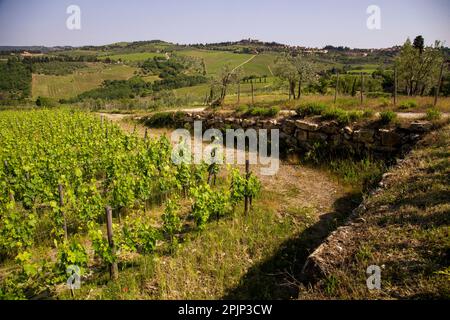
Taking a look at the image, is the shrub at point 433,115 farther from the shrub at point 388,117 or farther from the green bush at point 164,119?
the green bush at point 164,119

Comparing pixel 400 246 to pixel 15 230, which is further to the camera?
pixel 15 230

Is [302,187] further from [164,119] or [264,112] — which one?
[164,119]

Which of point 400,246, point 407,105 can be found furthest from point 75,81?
point 400,246

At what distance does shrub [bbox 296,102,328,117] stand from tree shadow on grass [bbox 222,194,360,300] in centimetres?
763

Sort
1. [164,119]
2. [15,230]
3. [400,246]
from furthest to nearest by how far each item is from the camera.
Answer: [164,119] < [15,230] < [400,246]

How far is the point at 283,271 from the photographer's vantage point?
22.5ft

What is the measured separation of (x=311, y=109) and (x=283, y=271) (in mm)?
10772

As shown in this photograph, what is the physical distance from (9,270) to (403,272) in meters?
7.82

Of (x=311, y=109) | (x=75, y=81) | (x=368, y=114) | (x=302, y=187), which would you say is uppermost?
(x=75, y=81)

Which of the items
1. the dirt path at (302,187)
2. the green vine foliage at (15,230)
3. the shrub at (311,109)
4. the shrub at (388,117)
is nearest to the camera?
the green vine foliage at (15,230)

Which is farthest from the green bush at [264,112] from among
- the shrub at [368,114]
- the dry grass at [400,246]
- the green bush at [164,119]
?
the dry grass at [400,246]

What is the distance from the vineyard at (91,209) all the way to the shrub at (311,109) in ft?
22.2

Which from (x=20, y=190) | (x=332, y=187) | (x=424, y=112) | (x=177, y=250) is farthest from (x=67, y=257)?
(x=424, y=112)

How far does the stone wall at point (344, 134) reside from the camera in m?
12.3
